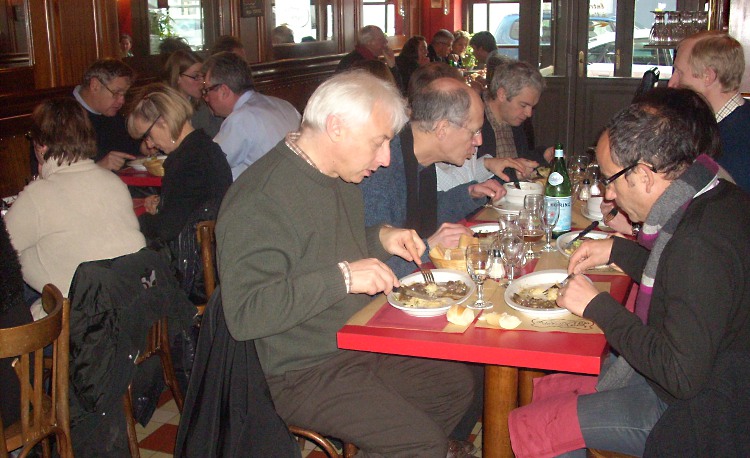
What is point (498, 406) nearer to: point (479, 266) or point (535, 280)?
point (535, 280)

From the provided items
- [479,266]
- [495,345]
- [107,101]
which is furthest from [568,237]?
[107,101]

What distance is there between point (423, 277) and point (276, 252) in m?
0.61

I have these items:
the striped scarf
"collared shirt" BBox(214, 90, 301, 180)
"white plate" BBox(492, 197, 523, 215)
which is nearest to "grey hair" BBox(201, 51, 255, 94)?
"collared shirt" BBox(214, 90, 301, 180)

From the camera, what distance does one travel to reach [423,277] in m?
2.36

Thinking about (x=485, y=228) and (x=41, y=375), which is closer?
(x=41, y=375)

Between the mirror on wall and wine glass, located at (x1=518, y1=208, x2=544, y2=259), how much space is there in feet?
12.4

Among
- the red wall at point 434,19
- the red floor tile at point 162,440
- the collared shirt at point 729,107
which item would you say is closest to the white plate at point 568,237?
the collared shirt at point 729,107

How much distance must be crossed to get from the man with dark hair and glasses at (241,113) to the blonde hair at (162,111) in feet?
2.34

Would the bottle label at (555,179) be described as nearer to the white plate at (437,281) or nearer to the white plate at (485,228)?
the white plate at (485,228)

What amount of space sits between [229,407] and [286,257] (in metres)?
0.44

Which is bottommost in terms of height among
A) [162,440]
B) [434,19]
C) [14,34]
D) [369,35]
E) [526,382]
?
[162,440]

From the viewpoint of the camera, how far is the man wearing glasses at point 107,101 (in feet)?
16.3

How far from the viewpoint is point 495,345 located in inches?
72.9

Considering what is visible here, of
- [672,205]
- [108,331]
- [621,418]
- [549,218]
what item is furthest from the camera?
[549,218]
